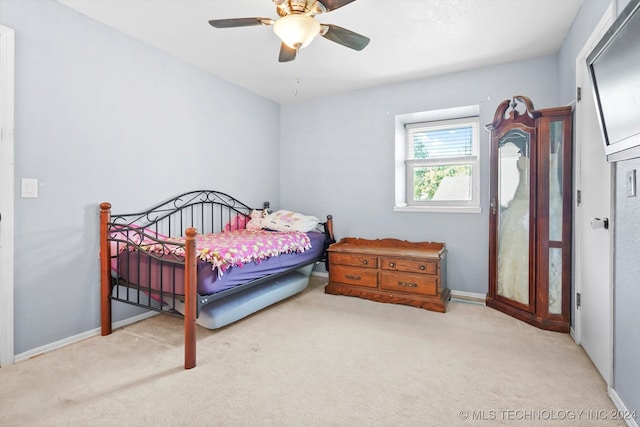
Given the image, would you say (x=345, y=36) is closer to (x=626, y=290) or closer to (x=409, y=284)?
(x=626, y=290)

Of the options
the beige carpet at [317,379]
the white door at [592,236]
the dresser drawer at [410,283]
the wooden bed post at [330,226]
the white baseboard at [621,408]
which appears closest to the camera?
the white baseboard at [621,408]

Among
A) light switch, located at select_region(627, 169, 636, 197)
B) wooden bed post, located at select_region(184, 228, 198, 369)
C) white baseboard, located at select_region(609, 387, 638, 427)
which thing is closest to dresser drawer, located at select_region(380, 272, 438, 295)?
white baseboard, located at select_region(609, 387, 638, 427)

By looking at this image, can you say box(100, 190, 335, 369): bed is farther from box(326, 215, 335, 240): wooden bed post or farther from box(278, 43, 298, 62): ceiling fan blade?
box(278, 43, 298, 62): ceiling fan blade

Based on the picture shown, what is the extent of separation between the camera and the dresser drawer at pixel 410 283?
2920mm

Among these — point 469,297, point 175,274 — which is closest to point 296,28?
point 175,274

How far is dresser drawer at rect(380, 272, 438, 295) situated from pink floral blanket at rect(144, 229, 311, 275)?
2.82 ft

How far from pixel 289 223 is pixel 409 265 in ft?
4.57

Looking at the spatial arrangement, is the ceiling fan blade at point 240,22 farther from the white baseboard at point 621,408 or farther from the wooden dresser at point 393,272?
the white baseboard at point 621,408

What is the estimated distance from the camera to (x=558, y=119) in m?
2.39

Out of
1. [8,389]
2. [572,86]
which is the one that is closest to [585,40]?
[572,86]

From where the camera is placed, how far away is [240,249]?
2.38m

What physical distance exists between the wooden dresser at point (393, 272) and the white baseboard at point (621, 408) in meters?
1.35

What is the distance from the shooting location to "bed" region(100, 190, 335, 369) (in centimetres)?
206

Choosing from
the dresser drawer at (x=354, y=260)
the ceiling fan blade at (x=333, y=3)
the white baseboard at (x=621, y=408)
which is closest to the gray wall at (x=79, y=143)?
the dresser drawer at (x=354, y=260)
